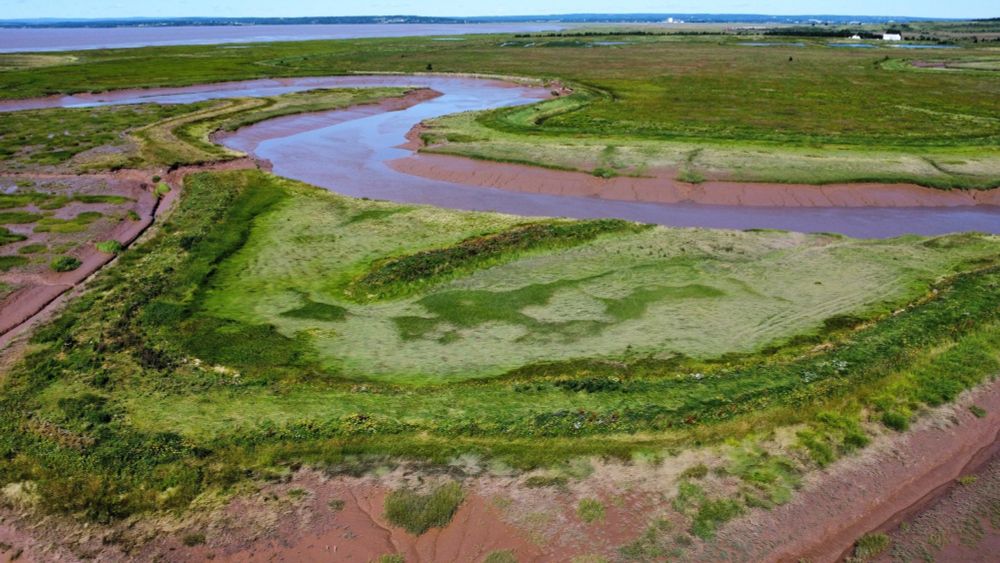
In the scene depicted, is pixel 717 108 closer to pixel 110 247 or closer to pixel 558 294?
pixel 558 294

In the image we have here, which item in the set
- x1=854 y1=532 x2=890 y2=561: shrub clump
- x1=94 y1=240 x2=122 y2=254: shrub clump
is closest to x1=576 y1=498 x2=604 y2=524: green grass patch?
x1=854 y1=532 x2=890 y2=561: shrub clump

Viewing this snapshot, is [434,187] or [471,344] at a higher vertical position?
[434,187]

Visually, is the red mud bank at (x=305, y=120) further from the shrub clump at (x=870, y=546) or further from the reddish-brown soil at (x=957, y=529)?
the reddish-brown soil at (x=957, y=529)

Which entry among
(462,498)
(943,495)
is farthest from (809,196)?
Answer: (462,498)

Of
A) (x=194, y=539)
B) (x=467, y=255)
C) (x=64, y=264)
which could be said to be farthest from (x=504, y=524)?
(x=64, y=264)

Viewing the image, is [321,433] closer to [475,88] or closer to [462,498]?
[462,498]

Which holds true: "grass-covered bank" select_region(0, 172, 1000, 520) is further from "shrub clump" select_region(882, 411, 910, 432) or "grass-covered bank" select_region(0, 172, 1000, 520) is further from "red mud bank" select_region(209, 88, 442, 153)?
"red mud bank" select_region(209, 88, 442, 153)

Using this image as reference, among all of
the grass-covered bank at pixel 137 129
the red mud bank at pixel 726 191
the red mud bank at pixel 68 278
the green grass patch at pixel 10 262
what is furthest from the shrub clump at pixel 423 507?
the grass-covered bank at pixel 137 129
